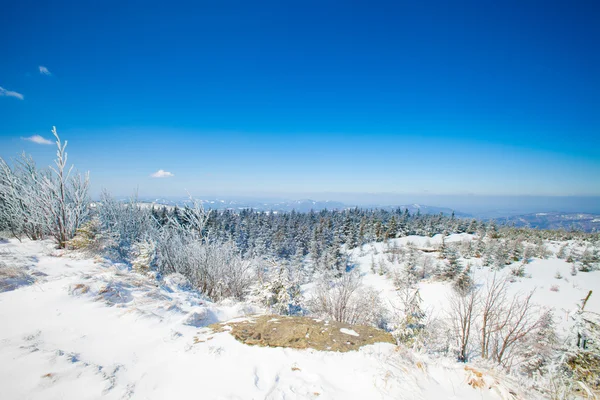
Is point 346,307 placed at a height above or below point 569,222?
above

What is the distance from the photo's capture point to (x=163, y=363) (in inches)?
126

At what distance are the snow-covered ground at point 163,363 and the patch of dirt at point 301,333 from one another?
215 millimetres

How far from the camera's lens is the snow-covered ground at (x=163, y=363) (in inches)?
104

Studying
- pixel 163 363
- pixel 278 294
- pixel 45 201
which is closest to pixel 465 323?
pixel 278 294

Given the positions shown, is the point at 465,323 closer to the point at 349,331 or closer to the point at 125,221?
the point at 349,331

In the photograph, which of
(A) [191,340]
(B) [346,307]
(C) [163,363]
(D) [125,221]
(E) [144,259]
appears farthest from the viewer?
(D) [125,221]

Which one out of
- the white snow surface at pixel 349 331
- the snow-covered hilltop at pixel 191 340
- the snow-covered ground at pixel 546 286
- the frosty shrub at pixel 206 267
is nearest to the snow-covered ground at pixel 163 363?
the snow-covered hilltop at pixel 191 340

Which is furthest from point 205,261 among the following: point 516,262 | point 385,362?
point 516,262

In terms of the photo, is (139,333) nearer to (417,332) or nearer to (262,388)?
(262,388)

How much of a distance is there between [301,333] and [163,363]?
227 centimetres

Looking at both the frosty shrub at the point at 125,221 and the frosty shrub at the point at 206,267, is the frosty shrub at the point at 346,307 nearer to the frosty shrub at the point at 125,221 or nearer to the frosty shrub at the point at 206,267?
the frosty shrub at the point at 206,267

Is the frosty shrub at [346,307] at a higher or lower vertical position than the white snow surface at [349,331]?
lower

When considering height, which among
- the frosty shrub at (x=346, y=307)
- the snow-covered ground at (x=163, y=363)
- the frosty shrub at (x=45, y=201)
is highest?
the frosty shrub at (x=45, y=201)

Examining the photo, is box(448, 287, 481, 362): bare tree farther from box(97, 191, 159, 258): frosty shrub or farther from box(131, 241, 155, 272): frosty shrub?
box(97, 191, 159, 258): frosty shrub
